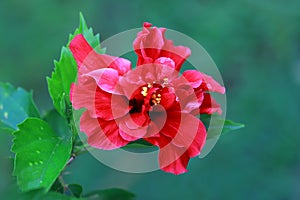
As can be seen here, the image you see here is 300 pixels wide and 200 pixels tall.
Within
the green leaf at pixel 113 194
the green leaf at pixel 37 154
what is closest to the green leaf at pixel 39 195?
the green leaf at pixel 37 154

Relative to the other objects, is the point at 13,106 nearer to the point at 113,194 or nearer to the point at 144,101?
the point at 113,194

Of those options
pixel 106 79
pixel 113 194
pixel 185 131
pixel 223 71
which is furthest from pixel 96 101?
pixel 223 71

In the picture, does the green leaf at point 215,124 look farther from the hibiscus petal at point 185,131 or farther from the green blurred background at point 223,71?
the green blurred background at point 223,71

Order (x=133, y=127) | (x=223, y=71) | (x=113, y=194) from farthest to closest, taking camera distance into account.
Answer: (x=223, y=71)
(x=113, y=194)
(x=133, y=127)

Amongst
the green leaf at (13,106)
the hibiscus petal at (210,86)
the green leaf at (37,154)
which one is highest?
the hibiscus petal at (210,86)

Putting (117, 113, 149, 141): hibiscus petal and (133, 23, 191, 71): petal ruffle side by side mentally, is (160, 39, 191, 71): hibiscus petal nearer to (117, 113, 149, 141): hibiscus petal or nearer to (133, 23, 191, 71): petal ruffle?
(133, 23, 191, 71): petal ruffle

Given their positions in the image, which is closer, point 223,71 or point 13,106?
point 13,106

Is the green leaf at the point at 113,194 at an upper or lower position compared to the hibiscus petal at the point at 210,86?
lower
